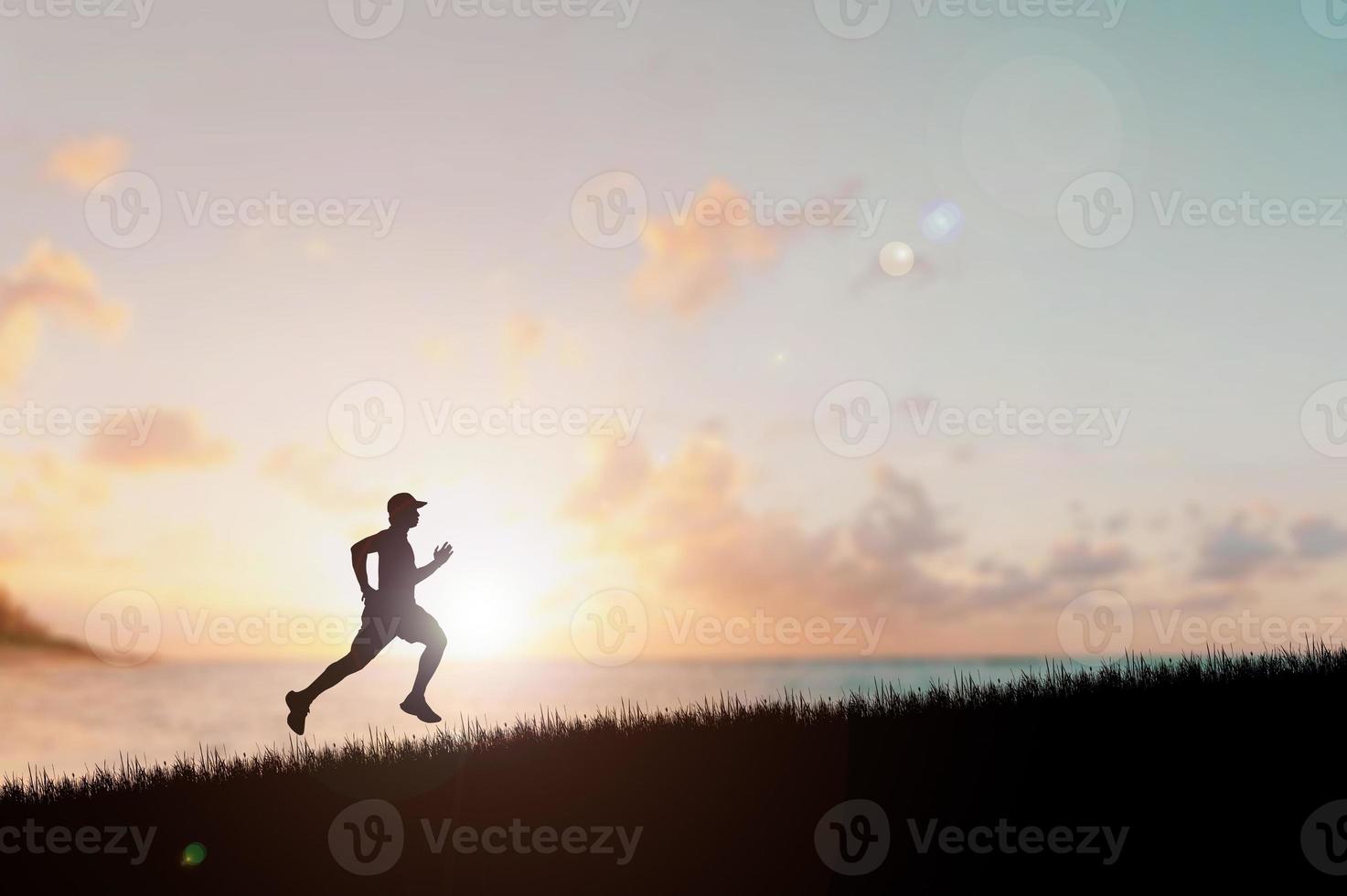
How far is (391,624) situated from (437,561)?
904mm

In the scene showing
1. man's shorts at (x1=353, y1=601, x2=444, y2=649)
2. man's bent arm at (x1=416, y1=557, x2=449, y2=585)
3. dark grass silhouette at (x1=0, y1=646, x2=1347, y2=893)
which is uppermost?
man's bent arm at (x1=416, y1=557, x2=449, y2=585)

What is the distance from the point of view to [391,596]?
1229 cm

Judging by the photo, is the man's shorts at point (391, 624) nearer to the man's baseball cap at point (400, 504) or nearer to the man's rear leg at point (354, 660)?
the man's rear leg at point (354, 660)

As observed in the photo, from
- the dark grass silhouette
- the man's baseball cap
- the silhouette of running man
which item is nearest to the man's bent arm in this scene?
the silhouette of running man

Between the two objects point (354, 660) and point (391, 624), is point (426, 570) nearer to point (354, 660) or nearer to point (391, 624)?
point (391, 624)

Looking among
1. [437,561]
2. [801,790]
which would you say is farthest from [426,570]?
[801,790]

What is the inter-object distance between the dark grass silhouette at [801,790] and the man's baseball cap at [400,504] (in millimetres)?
2771

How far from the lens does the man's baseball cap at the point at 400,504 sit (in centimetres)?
1242

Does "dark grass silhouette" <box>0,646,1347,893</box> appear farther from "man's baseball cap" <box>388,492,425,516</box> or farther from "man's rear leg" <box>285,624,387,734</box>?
"man's baseball cap" <box>388,492,425,516</box>

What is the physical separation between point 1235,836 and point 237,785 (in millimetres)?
9772

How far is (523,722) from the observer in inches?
504

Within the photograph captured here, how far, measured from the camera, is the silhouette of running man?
481 inches

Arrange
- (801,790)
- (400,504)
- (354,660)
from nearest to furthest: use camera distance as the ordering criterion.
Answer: (801,790) → (354,660) → (400,504)

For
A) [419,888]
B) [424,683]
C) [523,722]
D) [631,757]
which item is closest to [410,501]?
[424,683]
